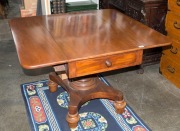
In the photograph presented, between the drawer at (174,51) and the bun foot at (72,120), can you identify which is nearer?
A: the bun foot at (72,120)

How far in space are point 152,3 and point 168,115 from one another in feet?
3.17

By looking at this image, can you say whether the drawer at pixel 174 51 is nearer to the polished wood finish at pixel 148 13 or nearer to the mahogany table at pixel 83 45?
the polished wood finish at pixel 148 13

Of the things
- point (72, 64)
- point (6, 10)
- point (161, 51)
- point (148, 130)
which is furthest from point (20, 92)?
point (6, 10)

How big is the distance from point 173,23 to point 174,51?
25 centimetres

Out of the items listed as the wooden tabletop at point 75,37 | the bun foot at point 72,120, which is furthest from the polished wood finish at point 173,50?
the bun foot at point 72,120

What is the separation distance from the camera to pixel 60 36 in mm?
1487

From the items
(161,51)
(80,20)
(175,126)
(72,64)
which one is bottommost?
(175,126)

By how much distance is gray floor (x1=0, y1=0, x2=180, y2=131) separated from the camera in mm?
1768

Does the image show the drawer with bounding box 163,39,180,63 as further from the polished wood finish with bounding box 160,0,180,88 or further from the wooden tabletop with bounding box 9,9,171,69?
the wooden tabletop with bounding box 9,9,171,69

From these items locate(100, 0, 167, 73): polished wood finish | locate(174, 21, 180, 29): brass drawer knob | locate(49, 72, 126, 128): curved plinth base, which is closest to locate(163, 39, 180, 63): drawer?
locate(174, 21, 180, 29): brass drawer knob

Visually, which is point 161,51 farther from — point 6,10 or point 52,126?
point 6,10

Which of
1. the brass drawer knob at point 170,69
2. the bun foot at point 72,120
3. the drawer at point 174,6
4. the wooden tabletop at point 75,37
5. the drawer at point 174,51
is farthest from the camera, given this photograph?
the brass drawer knob at point 170,69

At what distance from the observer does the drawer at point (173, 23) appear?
79.5 inches

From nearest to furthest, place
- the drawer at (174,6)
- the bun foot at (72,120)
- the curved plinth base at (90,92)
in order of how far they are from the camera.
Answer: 1. the bun foot at (72,120)
2. the curved plinth base at (90,92)
3. the drawer at (174,6)
